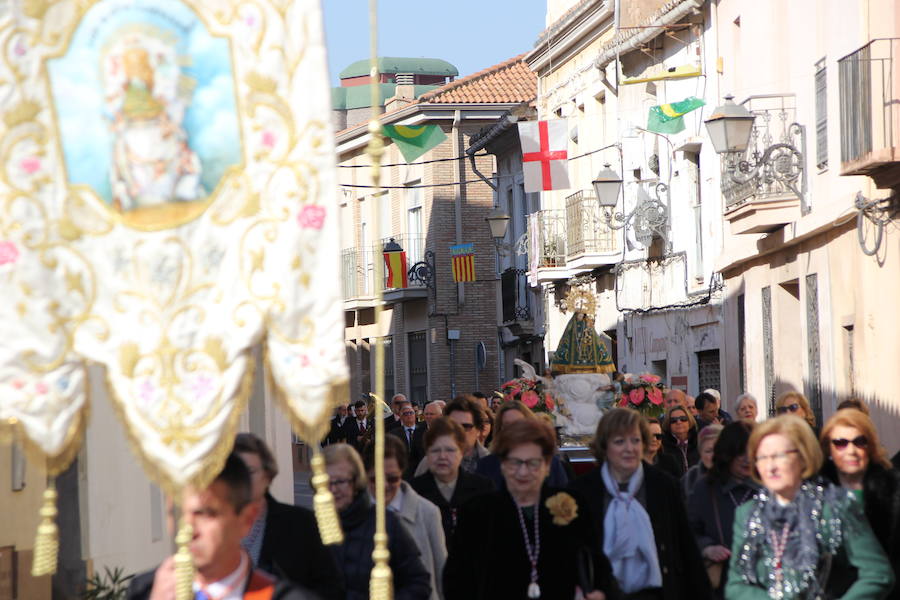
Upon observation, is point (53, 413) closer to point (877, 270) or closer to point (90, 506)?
point (90, 506)

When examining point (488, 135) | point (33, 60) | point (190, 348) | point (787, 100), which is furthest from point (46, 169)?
point (488, 135)

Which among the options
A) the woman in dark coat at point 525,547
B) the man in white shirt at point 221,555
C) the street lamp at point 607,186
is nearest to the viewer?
the man in white shirt at point 221,555

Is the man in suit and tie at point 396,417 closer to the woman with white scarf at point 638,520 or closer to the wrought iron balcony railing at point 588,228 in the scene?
the woman with white scarf at point 638,520

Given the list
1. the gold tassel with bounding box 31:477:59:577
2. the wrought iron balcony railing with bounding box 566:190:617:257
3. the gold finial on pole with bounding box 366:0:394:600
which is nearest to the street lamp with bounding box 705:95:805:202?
the wrought iron balcony railing with bounding box 566:190:617:257

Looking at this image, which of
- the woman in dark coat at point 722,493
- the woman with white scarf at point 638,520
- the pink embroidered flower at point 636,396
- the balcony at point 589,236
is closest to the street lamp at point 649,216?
the balcony at point 589,236

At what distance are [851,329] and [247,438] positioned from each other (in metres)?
13.9

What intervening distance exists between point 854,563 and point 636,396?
27.4 feet

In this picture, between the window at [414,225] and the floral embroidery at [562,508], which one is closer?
the floral embroidery at [562,508]

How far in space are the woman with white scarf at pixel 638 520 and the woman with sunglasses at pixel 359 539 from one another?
88cm

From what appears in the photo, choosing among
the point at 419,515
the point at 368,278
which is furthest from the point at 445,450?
the point at 368,278

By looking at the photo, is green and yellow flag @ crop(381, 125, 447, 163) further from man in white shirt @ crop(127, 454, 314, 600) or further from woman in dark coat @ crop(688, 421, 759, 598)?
man in white shirt @ crop(127, 454, 314, 600)

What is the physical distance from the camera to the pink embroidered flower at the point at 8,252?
500 cm

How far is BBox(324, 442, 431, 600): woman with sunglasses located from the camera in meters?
6.70

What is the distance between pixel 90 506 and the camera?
961 centimetres
